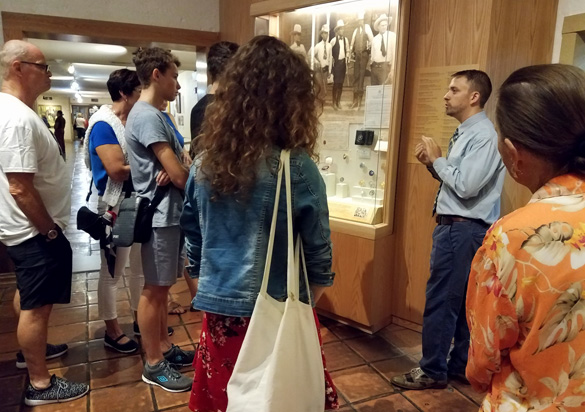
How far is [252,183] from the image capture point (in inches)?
47.1

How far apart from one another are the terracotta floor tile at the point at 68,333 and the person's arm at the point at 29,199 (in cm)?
107

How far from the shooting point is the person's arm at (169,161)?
A: 190cm

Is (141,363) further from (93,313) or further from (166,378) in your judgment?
(93,313)

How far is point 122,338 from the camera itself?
2572 mm

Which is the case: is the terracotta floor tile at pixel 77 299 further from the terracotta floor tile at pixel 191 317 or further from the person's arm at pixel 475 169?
the person's arm at pixel 475 169

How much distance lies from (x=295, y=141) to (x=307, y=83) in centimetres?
17

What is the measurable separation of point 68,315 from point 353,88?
2466mm

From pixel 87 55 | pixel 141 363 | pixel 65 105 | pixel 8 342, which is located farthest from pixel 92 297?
pixel 65 105

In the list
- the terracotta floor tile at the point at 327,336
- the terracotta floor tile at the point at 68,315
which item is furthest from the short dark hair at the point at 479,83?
the terracotta floor tile at the point at 68,315

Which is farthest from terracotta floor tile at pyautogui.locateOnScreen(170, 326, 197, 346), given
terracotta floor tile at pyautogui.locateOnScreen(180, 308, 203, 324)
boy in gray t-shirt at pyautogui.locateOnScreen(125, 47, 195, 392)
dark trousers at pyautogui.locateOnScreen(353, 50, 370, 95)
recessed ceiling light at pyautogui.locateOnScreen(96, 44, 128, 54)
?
recessed ceiling light at pyautogui.locateOnScreen(96, 44, 128, 54)

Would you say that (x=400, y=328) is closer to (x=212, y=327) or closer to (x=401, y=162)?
(x=401, y=162)

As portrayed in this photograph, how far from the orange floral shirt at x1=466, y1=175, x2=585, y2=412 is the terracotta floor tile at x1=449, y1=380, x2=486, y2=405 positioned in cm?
148

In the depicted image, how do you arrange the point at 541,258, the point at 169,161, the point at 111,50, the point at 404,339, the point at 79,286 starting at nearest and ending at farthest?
the point at 541,258 → the point at 169,161 → the point at 404,339 → the point at 79,286 → the point at 111,50

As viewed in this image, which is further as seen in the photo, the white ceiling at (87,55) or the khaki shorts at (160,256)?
the white ceiling at (87,55)
